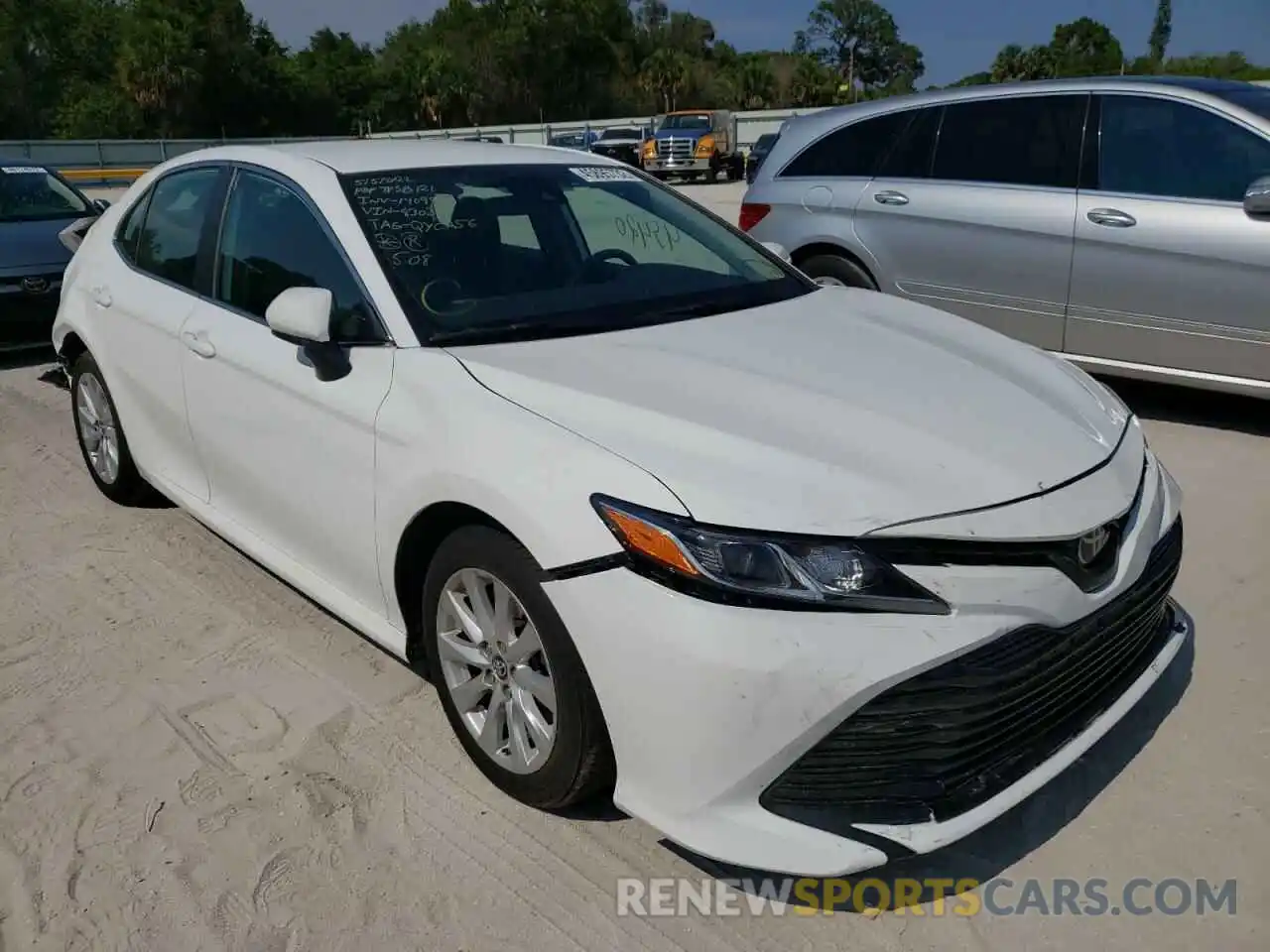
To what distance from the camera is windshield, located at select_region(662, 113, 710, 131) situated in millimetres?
29234

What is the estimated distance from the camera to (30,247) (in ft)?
26.2

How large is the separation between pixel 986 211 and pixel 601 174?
2.79m

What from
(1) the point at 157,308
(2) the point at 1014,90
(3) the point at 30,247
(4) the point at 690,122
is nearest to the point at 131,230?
(1) the point at 157,308

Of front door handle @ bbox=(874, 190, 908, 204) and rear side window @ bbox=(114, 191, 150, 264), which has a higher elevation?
front door handle @ bbox=(874, 190, 908, 204)

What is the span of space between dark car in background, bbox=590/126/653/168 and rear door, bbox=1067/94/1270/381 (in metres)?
26.5

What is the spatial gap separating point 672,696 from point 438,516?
0.86 metres

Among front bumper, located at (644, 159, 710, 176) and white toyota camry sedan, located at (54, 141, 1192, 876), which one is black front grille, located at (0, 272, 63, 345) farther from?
front bumper, located at (644, 159, 710, 176)

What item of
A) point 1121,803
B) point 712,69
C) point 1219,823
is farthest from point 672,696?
point 712,69

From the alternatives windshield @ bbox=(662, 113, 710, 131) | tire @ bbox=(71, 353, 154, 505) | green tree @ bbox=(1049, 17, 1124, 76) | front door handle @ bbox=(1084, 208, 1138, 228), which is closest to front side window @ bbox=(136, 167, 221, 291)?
tire @ bbox=(71, 353, 154, 505)

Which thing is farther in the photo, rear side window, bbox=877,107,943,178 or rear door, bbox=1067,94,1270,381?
rear side window, bbox=877,107,943,178

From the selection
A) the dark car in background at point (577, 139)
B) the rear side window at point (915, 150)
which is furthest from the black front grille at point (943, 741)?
the dark car in background at point (577, 139)

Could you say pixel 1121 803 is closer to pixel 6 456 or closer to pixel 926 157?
pixel 926 157

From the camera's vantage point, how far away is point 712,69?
3012 inches

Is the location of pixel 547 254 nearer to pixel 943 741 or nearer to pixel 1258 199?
pixel 943 741
